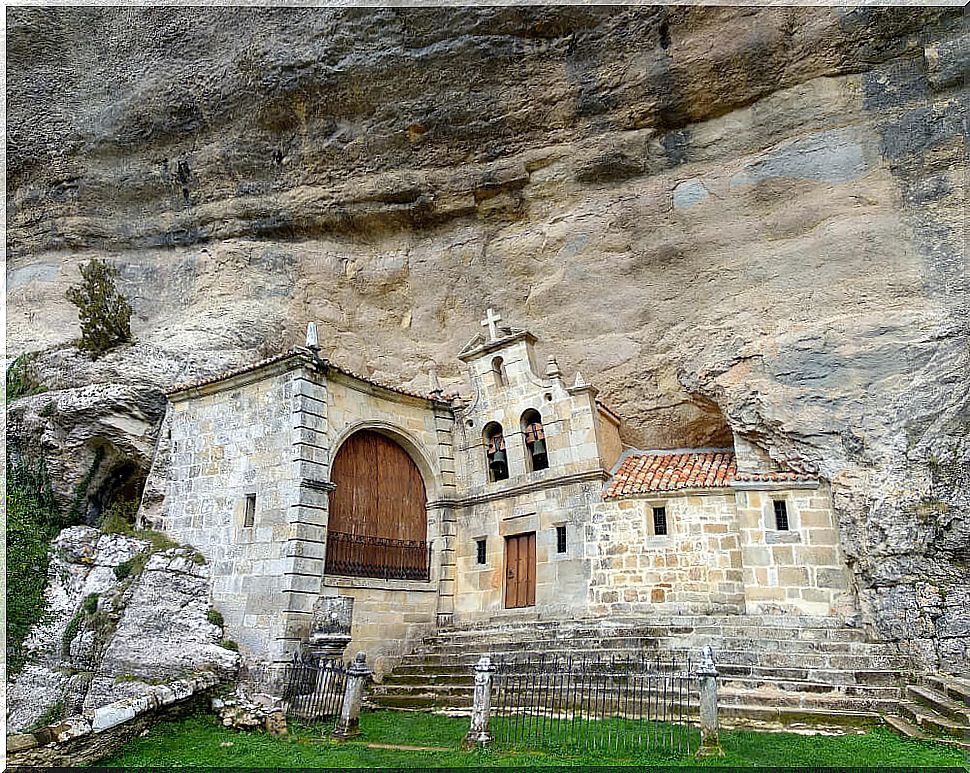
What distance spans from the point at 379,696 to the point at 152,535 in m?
5.89

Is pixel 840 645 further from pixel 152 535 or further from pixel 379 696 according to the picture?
pixel 152 535

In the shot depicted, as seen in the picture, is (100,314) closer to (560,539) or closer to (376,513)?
(376,513)

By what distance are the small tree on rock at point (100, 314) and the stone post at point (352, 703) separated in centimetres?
1310

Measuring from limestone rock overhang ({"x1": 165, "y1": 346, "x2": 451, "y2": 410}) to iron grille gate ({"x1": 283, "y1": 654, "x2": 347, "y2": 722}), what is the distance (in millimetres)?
5753

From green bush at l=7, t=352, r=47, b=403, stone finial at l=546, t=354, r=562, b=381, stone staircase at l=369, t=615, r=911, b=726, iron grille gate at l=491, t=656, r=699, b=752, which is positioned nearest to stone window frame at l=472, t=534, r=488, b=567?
stone staircase at l=369, t=615, r=911, b=726

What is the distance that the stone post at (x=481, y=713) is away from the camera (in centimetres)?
1004

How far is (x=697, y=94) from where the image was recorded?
67.6ft

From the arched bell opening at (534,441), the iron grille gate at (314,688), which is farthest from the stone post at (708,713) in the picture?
the arched bell opening at (534,441)

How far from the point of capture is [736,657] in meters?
12.2

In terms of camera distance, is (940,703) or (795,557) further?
(795,557)

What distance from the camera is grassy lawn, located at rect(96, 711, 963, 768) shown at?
8711 millimetres

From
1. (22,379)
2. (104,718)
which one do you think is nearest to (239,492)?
(104,718)

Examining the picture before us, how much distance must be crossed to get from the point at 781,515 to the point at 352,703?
832 centimetres

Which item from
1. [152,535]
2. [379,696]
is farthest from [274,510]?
[379,696]
